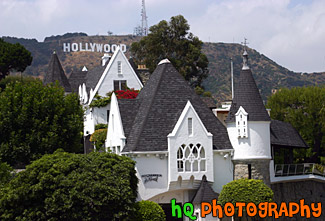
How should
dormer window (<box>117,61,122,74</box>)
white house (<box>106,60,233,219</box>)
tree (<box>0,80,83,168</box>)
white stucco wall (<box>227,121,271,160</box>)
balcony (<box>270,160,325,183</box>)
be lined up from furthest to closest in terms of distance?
dormer window (<box>117,61,122,74</box>) < balcony (<box>270,160,325,183</box>) < tree (<box>0,80,83,168</box>) < white stucco wall (<box>227,121,271,160</box>) < white house (<box>106,60,233,219</box>)

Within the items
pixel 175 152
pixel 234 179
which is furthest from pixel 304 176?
pixel 175 152

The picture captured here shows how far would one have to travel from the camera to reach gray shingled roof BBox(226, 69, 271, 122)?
45812 mm

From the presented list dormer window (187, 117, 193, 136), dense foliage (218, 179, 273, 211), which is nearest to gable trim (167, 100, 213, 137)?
dormer window (187, 117, 193, 136)

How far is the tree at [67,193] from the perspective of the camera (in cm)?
3641

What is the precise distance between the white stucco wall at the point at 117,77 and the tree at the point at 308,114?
20.9m

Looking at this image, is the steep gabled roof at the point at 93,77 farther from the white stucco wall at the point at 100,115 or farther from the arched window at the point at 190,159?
the arched window at the point at 190,159

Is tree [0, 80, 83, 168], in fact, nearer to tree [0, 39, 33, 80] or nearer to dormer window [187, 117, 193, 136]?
dormer window [187, 117, 193, 136]

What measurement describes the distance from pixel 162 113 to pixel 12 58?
171ft

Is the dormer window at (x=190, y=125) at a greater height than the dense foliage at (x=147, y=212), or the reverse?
the dormer window at (x=190, y=125)

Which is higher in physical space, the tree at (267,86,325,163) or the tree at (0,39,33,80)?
the tree at (0,39,33,80)

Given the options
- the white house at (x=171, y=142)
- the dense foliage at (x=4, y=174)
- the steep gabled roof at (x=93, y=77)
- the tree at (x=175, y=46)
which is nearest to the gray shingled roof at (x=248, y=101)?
the white house at (x=171, y=142)

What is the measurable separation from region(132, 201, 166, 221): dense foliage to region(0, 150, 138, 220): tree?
5.77 feet

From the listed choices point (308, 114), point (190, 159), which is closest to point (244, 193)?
point (190, 159)

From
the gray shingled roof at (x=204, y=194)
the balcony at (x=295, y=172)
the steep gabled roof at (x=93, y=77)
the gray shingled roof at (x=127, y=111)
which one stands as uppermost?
the steep gabled roof at (x=93, y=77)
